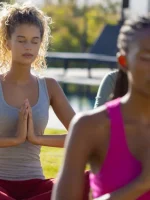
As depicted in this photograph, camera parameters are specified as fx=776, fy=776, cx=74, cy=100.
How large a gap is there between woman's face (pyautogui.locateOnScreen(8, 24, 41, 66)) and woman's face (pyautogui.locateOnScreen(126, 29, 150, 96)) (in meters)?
2.26

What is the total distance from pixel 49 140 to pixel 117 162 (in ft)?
7.33

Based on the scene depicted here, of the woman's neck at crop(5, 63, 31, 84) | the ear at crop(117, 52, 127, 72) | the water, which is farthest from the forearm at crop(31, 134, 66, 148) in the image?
the water

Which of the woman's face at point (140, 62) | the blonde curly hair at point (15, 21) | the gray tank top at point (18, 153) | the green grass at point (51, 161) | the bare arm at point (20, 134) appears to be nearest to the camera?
the woman's face at point (140, 62)

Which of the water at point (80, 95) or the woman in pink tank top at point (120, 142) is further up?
the woman in pink tank top at point (120, 142)

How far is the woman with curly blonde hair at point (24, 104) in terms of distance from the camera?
416cm

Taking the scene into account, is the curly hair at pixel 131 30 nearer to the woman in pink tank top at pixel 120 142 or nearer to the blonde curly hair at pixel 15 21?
the woman in pink tank top at pixel 120 142

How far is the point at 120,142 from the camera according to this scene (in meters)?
2.03

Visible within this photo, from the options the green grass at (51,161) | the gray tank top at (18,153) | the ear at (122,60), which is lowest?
the green grass at (51,161)

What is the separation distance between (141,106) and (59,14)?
46.9m

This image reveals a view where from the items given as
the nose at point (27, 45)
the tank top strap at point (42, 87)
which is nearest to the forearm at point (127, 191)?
the nose at point (27, 45)

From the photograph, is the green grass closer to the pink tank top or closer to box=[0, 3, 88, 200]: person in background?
box=[0, 3, 88, 200]: person in background

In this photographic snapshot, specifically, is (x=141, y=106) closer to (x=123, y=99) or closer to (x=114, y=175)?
(x=123, y=99)

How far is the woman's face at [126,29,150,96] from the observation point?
6.62 ft

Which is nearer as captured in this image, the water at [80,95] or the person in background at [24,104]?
the person in background at [24,104]
